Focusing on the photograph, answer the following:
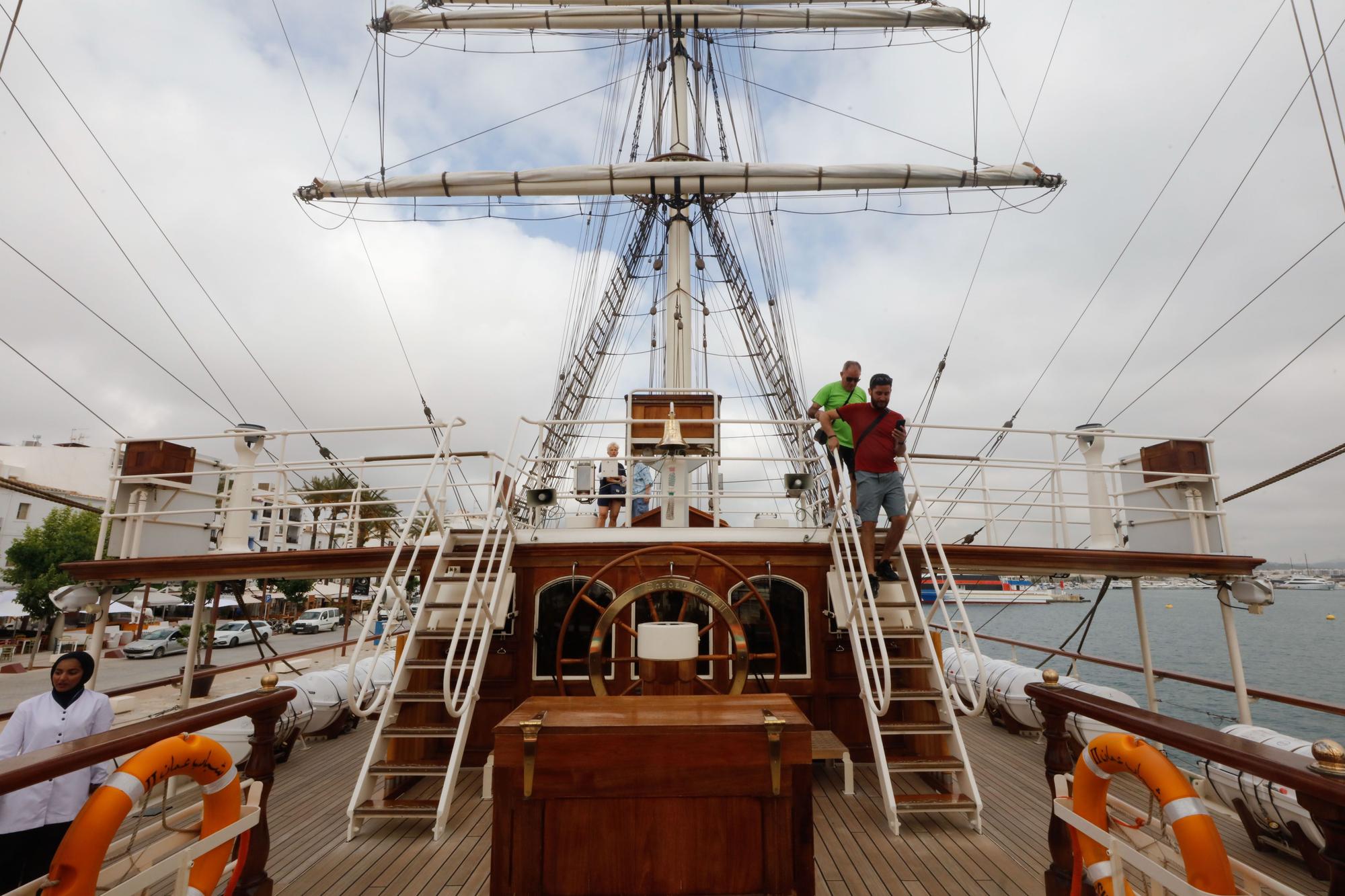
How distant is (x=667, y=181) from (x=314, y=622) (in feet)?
131

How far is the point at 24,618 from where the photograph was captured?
31859 mm

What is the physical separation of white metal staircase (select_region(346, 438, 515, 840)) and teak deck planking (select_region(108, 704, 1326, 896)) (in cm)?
23

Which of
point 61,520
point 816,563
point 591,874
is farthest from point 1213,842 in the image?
point 61,520

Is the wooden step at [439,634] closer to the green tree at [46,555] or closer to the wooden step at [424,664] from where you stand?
the wooden step at [424,664]

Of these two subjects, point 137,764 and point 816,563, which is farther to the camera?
point 816,563

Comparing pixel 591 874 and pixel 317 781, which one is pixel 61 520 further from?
pixel 591 874

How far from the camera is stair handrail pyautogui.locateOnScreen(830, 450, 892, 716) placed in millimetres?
4309

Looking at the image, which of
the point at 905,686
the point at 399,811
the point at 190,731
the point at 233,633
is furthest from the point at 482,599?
the point at 233,633

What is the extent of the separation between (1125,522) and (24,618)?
1780 inches

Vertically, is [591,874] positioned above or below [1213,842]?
below

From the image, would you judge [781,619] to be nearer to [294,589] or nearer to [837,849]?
[837,849]

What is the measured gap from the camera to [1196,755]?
213 cm

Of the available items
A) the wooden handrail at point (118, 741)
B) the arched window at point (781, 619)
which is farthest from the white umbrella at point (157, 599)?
the wooden handrail at point (118, 741)

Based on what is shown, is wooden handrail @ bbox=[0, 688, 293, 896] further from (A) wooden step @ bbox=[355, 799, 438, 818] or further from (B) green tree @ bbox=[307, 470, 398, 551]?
(B) green tree @ bbox=[307, 470, 398, 551]
